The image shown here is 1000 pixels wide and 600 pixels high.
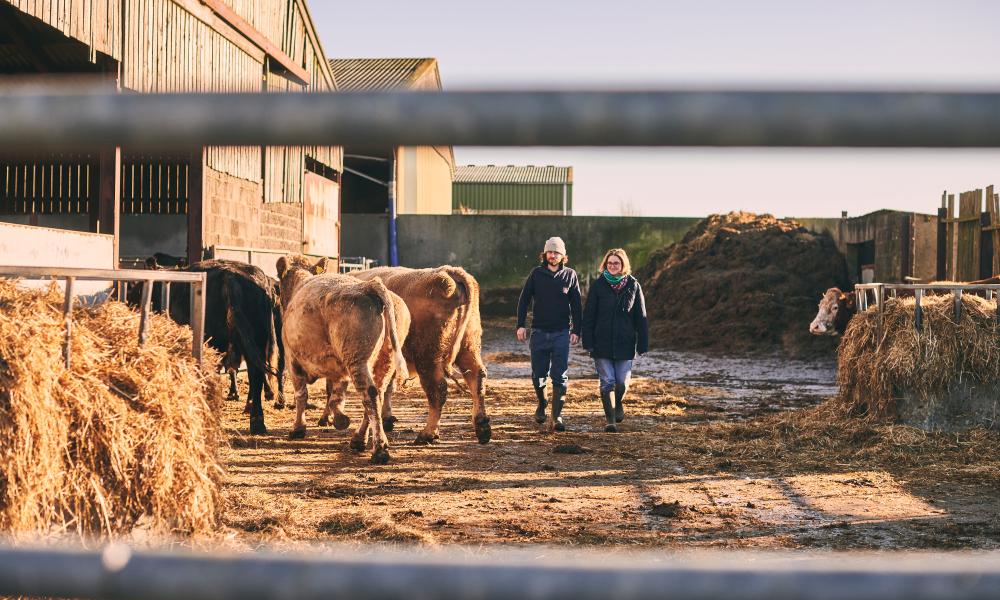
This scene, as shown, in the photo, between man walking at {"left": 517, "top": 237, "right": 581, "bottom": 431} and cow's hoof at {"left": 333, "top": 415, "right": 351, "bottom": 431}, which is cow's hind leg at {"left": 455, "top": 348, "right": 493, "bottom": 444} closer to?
man walking at {"left": 517, "top": 237, "right": 581, "bottom": 431}

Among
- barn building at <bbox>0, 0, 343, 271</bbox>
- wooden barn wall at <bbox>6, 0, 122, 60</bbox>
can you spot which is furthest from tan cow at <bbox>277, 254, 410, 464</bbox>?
wooden barn wall at <bbox>6, 0, 122, 60</bbox>

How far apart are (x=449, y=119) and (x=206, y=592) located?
41 centimetres

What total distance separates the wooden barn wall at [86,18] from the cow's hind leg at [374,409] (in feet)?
17.9

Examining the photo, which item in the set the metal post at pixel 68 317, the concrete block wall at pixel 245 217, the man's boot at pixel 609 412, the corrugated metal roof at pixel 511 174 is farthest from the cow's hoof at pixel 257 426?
the corrugated metal roof at pixel 511 174

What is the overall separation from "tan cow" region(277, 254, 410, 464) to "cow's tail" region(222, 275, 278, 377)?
4.44 ft

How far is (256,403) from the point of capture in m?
A: 9.50

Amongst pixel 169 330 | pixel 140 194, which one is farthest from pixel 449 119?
pixel 140 194

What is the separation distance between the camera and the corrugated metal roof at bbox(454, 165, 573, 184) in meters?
52.2

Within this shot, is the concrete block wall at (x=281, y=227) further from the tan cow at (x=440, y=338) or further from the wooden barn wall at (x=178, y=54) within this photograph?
the tan cow at (x=440, y=338)

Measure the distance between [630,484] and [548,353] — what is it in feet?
10.7

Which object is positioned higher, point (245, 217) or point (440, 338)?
point (245, 217)

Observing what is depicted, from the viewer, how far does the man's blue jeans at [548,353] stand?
33.1 ft

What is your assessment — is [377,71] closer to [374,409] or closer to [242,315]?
[242,315]

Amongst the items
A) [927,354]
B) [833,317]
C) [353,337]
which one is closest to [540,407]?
[353,337]
